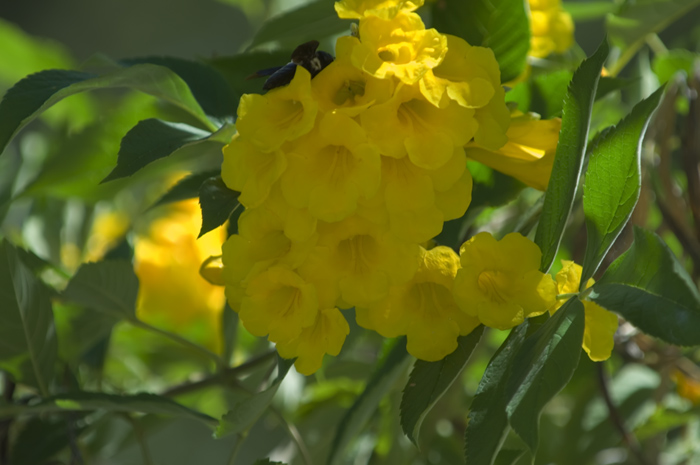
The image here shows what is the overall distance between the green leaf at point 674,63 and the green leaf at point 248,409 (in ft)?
1.03

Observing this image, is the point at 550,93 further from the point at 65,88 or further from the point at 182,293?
the point at 182,293

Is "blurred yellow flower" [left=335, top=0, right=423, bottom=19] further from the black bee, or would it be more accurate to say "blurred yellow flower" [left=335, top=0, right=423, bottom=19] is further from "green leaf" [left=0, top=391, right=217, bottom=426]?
"green leaf" [left=0, top=391, right=217, bottom=426]

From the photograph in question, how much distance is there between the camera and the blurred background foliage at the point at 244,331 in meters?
0.35

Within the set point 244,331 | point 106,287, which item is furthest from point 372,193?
point 244,331

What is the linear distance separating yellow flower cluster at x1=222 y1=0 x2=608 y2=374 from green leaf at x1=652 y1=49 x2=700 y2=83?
0.25 m

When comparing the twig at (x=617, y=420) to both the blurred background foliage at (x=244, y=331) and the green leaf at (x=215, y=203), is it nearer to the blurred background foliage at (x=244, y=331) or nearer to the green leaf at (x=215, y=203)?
the blurred background foliage at (x=244, y=331)

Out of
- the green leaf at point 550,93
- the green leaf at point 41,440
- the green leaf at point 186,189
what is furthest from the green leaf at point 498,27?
the green leaf at point 41,440

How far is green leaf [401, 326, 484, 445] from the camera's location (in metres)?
0.23

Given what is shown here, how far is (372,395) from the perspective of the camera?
0.28 meters

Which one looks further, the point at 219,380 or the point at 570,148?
the point at 219,380

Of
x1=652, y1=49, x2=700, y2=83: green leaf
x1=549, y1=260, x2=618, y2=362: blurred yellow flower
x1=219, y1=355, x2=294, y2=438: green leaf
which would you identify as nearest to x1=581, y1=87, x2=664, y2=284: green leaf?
x1=549, y1=260, x2=618, y2=362: blurred yellow flower

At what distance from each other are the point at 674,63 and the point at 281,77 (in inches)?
12.0

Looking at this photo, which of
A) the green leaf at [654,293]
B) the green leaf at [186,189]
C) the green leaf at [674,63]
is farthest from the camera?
the green leaf at [674,63]

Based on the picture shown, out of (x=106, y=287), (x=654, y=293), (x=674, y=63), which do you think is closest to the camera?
(x=654, y=293)
